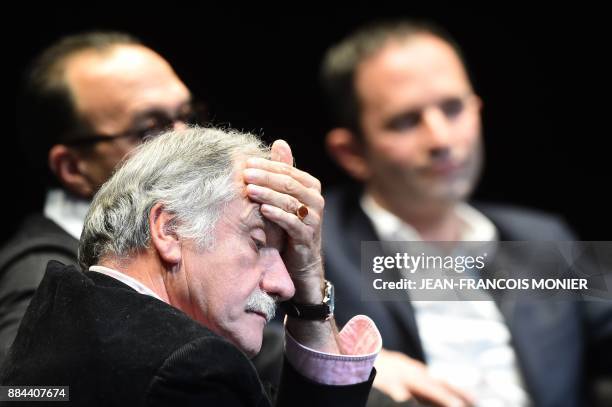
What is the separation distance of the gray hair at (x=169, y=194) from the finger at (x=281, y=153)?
8 cm

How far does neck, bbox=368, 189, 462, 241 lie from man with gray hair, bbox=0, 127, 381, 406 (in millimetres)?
1085

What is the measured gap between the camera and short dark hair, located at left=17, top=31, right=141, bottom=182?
256 cm

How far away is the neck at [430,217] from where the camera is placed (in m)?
3.05

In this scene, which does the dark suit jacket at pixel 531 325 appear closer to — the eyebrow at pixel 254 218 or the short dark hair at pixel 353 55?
the short dark hair at pixel 353 55

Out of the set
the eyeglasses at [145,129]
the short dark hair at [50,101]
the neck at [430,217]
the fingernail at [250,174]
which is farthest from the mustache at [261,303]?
the neck at [430,217]

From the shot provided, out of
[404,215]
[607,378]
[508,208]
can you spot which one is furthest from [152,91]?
[607,378]

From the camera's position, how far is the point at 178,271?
1.72 meters

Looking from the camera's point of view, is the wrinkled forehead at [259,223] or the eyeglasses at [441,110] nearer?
the wrinkled forehead at [259,223]

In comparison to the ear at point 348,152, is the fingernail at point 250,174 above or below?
above

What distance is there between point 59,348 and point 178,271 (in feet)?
0.89

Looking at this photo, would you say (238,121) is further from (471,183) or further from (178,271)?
(178,271)

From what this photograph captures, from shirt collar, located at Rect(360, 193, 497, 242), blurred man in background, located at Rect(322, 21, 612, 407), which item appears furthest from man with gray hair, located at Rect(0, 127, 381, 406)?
shirt collar, located at Rect(360, 193, 497, 242)

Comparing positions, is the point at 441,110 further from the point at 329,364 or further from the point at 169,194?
the point at 169,194

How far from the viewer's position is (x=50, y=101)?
258 centimetres
